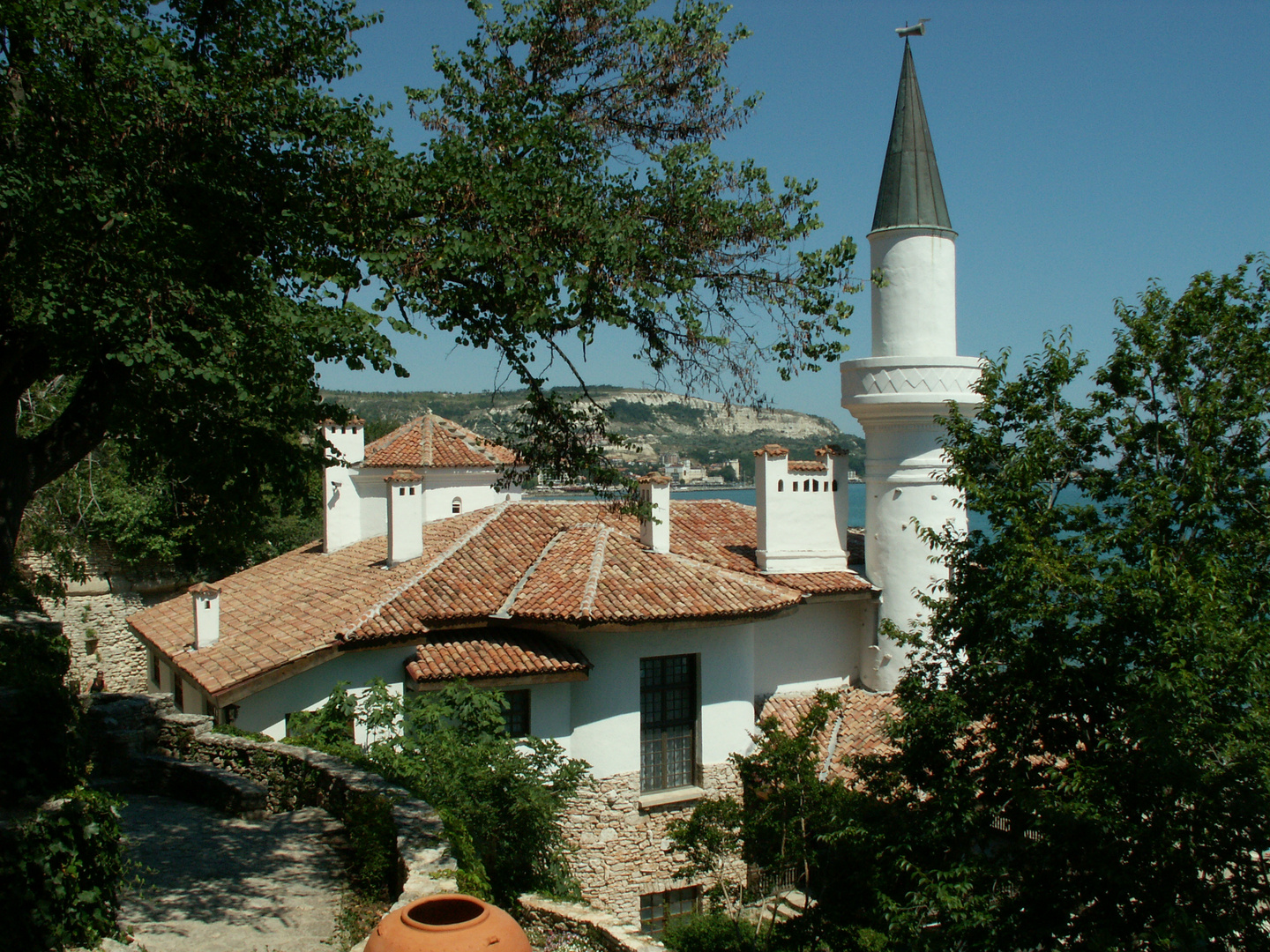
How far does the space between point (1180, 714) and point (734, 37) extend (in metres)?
7.51

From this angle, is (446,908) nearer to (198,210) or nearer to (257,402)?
(257,402)

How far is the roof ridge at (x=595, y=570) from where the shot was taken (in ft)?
49.7

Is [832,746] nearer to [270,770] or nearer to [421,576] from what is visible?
[421,576]

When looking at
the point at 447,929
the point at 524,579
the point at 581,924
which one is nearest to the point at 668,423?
the point at 524,579

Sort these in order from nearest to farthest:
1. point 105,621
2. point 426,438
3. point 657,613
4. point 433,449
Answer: point 657,613, point 433,449, point 426,438, point 105,621

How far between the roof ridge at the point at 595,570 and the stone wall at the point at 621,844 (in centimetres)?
280

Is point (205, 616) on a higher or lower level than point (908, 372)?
lower

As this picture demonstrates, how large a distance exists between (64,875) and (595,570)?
10.4m

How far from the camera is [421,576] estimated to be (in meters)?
17.0

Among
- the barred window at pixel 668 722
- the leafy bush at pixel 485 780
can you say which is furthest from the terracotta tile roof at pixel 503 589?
the leafy bush at pixel 485 780

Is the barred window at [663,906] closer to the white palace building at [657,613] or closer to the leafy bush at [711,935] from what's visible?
the white palace building at [657,613]

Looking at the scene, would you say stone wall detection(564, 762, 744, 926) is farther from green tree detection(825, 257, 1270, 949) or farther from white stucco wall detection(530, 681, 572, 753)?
green tree detection(825, 257, 1270, 949)

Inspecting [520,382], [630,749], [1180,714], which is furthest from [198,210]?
[630,749]

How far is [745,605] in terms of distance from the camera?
51.7 ft
